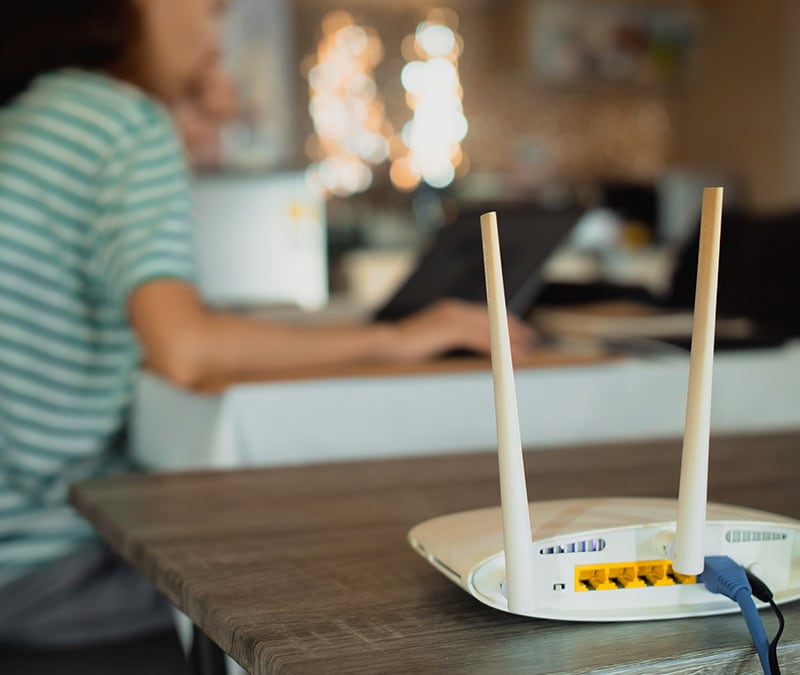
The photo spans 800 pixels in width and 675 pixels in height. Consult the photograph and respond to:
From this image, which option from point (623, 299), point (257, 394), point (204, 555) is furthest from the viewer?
point (623, 299)

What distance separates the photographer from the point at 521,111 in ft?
18.9

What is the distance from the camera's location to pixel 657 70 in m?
5.72

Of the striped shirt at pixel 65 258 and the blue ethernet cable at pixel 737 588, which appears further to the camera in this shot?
the striped shirt at pixel 65 258

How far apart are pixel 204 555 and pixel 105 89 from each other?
2.21ft

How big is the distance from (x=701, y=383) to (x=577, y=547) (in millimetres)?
83

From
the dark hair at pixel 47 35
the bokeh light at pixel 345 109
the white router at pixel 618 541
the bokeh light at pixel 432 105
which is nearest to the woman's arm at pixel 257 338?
the dark hair at pixel 47 35

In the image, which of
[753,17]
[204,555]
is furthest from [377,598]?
[753,17]

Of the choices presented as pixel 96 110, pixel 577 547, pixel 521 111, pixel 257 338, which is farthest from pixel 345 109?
pixel 577 547

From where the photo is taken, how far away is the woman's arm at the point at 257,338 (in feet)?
3.26

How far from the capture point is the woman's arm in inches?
39.1

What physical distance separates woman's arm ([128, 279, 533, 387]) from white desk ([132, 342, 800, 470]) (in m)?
0.04

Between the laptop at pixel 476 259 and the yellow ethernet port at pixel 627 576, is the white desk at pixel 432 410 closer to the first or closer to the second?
the laptop at pixel 476 259

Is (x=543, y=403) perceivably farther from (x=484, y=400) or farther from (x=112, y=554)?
(x=112, y=554)

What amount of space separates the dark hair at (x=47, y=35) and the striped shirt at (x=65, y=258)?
0.10 metres
